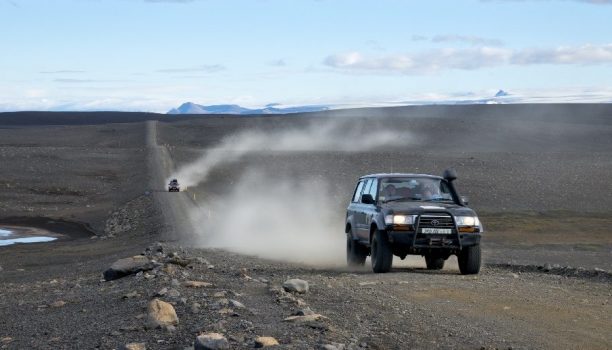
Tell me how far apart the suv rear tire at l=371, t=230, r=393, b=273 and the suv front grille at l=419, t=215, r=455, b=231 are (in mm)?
752

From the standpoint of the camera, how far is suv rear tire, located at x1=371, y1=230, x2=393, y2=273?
764 inches

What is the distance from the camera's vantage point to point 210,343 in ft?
34.1

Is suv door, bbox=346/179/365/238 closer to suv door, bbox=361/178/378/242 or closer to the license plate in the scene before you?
suv door, bbox=361/178/378/242

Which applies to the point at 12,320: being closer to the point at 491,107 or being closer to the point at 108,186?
the point at 108,186

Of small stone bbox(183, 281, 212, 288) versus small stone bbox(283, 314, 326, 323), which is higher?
small stone bbox(283, 314, 326, 323)

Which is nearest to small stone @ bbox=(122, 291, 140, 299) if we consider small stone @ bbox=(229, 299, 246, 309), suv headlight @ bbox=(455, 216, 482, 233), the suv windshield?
small stone @ bbox=(229, 299, 246, 309)

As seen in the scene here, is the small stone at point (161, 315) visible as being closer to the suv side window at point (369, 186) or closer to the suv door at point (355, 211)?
the suv side window at point (369, 186)

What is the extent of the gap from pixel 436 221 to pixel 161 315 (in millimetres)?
7874

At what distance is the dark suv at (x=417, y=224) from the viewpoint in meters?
19.2

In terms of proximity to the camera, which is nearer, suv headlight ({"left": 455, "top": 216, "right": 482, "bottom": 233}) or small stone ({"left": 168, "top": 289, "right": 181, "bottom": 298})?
small stone ({"left": 168, "top": 289, "right": 181, "bottom": 298})

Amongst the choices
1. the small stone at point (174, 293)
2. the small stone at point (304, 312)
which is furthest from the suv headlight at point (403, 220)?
the small stone at point (304, 312)

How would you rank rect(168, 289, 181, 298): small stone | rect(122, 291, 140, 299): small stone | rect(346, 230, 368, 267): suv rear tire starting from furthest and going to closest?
rect(346, 230, 368, 267): suv rear tire → rect(122, 291, 140, 299): small stone → rect(168, 289, 181, 298): small stone

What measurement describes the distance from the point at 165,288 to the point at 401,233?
557cm

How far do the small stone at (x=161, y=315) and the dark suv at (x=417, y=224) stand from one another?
7.03 m
